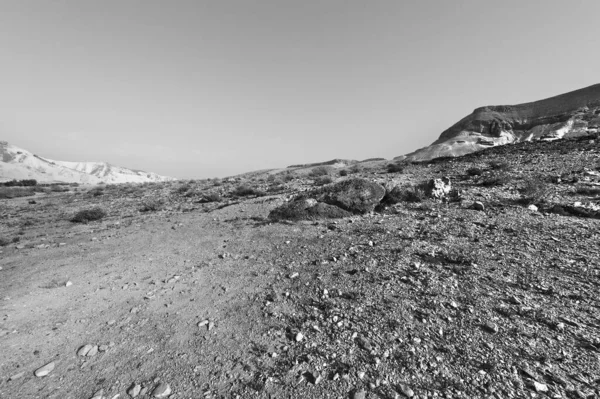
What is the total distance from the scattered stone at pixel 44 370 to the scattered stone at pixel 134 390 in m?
1.33

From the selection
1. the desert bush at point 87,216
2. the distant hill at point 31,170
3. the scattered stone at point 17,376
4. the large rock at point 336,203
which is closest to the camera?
the scattered stone at point 17,376

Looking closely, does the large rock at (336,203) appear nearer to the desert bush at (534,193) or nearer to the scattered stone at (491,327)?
the desert bush at (534,193)

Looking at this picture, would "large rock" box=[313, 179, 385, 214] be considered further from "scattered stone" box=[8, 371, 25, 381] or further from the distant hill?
the distant hill

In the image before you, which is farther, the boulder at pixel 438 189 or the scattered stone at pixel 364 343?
the boulder at pixel 438 189

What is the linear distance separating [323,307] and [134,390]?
273 cm

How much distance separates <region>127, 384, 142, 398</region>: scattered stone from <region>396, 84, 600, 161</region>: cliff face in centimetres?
4308

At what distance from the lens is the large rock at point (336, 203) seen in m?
9.07

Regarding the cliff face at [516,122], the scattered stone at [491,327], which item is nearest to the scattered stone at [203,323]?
the scattered stone at [491,327]

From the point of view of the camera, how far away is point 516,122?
183ft

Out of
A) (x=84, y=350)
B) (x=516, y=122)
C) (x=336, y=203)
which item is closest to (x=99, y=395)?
(x=84, y=350)

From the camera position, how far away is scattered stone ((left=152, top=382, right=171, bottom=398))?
2.74 meters

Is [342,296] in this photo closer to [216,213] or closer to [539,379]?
[539,379]

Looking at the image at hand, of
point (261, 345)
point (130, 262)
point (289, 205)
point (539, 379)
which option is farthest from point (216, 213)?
point (539, 379)

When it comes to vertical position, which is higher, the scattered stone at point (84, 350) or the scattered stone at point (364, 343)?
the scattered stone at point (84, 350)
